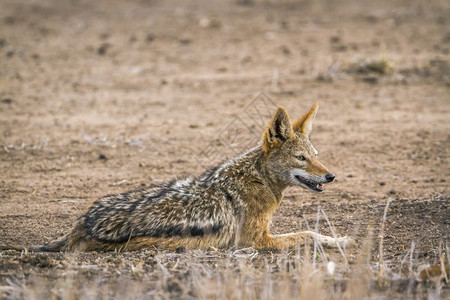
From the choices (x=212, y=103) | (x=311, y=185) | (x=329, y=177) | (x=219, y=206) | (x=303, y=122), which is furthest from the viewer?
(x=212, y=103)

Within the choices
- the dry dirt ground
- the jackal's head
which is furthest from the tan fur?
the dry dirt ground

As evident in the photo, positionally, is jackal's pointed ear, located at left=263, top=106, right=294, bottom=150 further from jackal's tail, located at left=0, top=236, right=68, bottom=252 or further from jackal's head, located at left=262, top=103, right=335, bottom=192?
jackal's tail, located at left=0, top=236, right=68, bottom=252

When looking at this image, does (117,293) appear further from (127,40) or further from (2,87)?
(127,40)

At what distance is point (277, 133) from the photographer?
690cm

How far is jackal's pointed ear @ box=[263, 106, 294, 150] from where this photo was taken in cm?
679

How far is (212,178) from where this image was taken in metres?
6.77

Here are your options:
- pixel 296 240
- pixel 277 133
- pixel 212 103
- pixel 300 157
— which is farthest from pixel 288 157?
pixel 212 103

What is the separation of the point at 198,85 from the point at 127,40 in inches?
144

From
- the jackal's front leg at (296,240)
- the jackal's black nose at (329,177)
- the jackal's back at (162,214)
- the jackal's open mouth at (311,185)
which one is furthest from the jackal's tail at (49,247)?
the jackal's black nose at (329,177)

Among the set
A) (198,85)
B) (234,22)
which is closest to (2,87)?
(198,85)

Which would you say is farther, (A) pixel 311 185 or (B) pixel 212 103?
(B) pixel 212 103

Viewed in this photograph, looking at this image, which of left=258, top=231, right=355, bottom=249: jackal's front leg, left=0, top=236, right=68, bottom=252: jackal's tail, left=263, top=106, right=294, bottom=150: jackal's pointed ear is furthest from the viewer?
left=263, top=106, right=294, bottom=150: jackal's pointed ear

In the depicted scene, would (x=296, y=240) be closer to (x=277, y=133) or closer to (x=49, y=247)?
(x=277, y=133)

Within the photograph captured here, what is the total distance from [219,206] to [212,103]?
5.68 m
